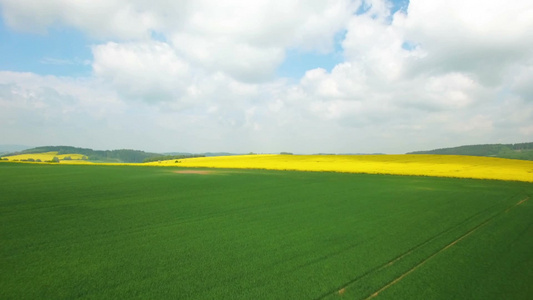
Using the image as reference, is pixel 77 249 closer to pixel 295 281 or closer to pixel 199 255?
pixel 199 255

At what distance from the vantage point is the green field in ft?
20.6

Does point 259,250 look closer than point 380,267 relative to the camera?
No

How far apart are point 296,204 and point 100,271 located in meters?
11.1

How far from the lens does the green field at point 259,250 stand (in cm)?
629

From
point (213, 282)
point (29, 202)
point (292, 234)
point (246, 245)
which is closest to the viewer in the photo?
point (213, 282)

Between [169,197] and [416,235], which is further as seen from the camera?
[169,197]

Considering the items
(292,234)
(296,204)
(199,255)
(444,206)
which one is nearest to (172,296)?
(199,255)

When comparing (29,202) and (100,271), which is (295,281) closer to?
(100,271)

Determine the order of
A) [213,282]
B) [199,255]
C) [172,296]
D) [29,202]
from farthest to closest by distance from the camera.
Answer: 1. [29,202]
2. [199,255]
3. [213,282]
4. [172,296]

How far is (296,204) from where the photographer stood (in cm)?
1620

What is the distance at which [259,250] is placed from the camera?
8.52m

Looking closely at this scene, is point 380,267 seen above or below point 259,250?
below

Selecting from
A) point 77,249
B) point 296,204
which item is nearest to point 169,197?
point 296,204

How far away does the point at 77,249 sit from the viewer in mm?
8297
